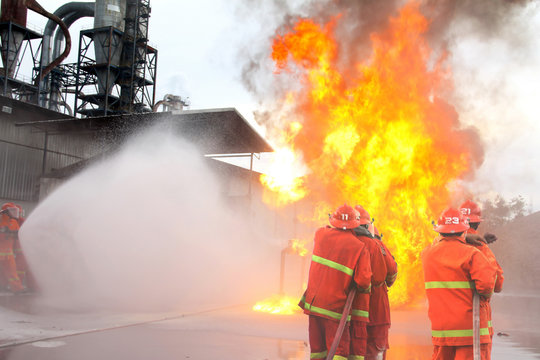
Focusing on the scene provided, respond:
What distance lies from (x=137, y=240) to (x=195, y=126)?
5.15 m

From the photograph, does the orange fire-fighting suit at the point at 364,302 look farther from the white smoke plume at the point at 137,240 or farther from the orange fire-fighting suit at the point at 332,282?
the white smoke plume at the point at 137,240

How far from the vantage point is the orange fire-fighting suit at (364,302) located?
15.7ft

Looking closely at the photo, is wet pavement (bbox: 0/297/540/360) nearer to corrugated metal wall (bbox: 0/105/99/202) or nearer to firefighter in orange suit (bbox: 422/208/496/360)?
firefighter in orange suit (bbox: 422/208/496/360)

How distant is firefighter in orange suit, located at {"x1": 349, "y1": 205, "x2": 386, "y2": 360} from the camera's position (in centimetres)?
478

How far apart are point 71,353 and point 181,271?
6803 millimetres

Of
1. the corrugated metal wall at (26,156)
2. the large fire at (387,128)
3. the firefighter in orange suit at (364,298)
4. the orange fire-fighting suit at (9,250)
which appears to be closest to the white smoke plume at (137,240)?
the orange fire-fighting suit at (9,250)

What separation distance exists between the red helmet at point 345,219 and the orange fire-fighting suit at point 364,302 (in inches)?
9.8

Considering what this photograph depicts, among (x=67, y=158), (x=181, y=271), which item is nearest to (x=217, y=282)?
(x=181, y=271)

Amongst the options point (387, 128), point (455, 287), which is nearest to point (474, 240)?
point (455, 287)

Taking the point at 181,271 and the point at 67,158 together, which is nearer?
the point at 181,271

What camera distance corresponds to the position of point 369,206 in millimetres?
11148

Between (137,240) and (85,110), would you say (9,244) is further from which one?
(85,110)

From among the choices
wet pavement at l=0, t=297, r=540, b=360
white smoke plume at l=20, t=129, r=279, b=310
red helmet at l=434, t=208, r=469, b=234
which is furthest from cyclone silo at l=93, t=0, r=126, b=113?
red helmet at l=434, t=208, r=469, b=234

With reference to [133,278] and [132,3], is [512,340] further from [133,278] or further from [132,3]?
[132,3]
